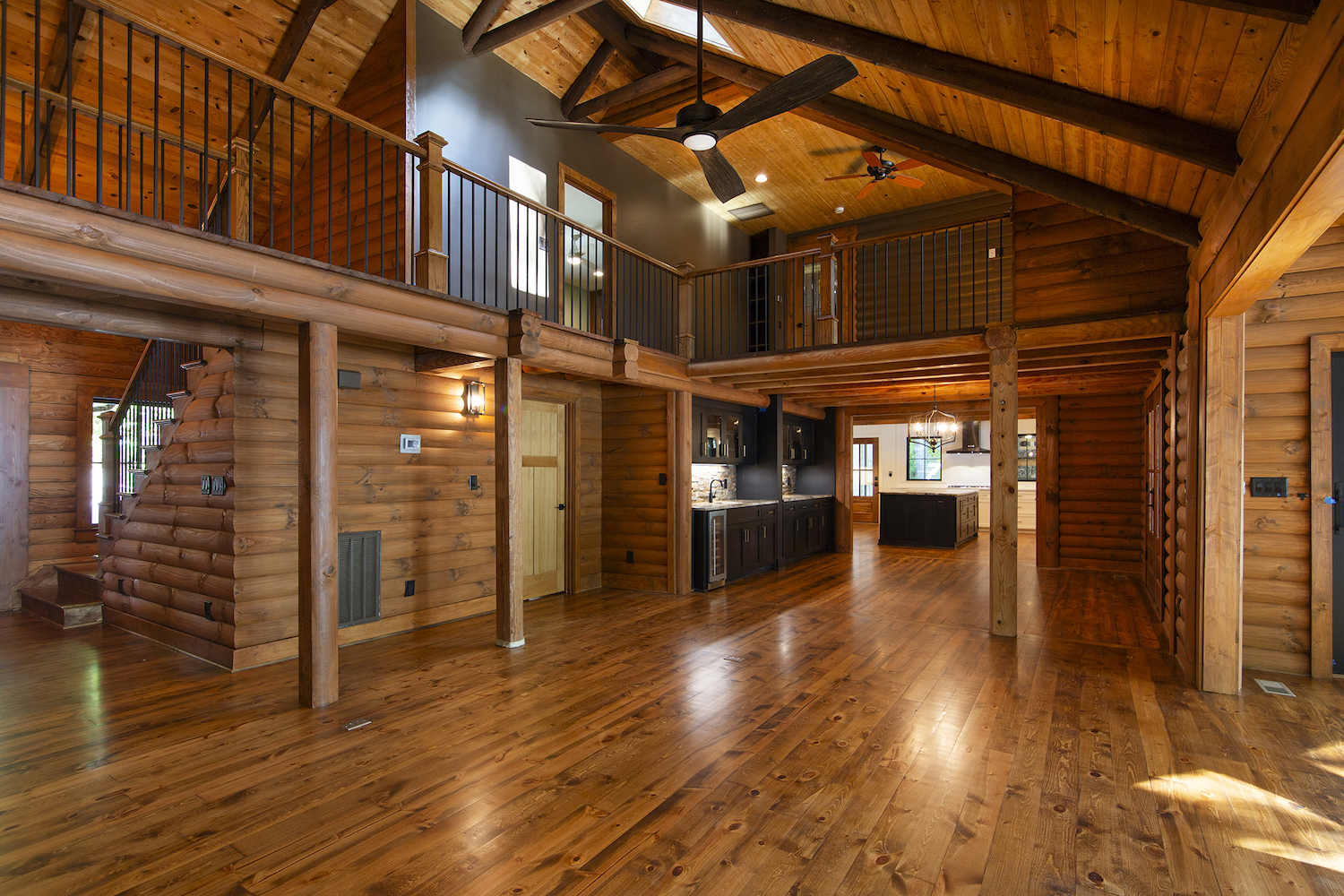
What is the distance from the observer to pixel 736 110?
3.63 m

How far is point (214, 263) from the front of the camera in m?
3.18

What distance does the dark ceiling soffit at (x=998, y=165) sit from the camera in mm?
4207

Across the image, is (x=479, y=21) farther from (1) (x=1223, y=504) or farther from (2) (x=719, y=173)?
(1) (x=1223, y=504)

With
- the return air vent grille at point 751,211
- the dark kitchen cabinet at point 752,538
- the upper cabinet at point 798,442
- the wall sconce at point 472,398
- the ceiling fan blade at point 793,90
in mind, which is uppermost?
the return air vent grille at point 751,211

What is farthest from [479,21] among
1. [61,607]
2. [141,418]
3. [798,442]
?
[798,442]

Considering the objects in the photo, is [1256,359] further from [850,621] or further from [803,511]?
[803,511]

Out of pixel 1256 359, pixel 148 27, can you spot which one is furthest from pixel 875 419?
pixel 148 27

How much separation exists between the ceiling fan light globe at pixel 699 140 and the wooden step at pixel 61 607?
6284 millimetres

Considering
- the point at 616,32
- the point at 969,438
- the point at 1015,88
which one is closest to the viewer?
the point at 1015,88

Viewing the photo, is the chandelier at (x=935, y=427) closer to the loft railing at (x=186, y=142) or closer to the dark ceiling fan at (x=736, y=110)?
the dark ceiling fan at (x=736, y=110)

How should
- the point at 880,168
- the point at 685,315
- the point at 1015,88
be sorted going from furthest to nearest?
the point at 880,168, the point at 685,315, the point at 1015,88

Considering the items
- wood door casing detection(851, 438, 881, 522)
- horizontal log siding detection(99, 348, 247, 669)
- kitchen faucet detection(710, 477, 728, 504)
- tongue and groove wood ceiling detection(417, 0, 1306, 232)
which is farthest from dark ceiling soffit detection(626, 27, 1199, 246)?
wood door casing detection(851, 438, 881, 522)

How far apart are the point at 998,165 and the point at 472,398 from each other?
15.3 feet

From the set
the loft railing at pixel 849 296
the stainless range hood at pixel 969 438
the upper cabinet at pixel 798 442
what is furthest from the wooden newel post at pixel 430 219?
the stainless range hood at pixel 969 438
